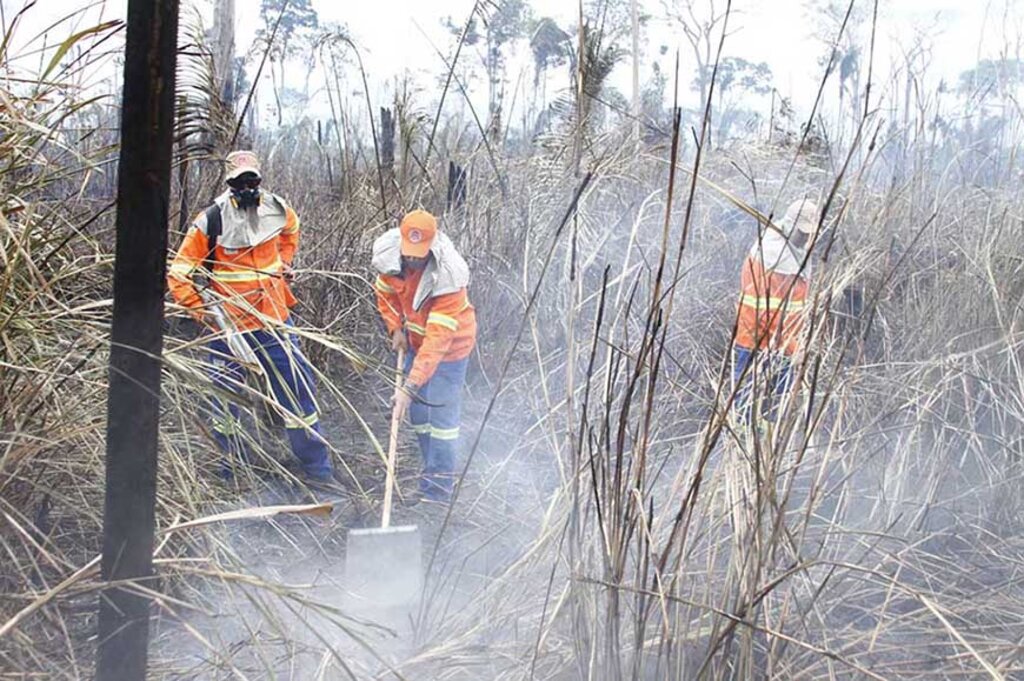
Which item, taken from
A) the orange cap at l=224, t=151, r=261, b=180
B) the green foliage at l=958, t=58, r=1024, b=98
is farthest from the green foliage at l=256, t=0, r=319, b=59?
the green foliage at l=958, t=58, r=1024, b=98

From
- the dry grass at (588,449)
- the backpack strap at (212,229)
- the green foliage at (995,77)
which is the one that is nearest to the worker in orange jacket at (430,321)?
the dry grass at (588,449)

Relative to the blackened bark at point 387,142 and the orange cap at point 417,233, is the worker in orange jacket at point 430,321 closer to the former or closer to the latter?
the orange cap at point 417,233

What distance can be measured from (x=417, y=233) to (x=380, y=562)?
1660 millimetres

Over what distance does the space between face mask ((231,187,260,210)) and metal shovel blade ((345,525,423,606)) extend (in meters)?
1.94

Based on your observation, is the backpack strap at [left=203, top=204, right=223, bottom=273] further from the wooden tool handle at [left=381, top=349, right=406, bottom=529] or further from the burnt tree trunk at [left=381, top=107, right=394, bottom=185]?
the burnt tree trunk at [left=381, top=107, right=394, bottom=185]

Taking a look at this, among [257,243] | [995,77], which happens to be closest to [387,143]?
[257,243]

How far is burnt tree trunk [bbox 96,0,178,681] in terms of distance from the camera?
1123 mm

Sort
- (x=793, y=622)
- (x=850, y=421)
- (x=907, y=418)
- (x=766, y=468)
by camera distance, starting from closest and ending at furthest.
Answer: (x=766, y=468) < (x=793, y=622) < (x=850, y=421) < (x=907, y=418)

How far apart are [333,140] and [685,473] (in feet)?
19.0

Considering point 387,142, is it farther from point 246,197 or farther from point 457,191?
point 246,197

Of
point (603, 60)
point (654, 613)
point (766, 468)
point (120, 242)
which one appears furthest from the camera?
point (603, 60)

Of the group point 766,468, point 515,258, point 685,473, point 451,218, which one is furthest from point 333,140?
point 766,468

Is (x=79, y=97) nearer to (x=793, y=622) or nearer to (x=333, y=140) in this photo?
(x=793, y=622)

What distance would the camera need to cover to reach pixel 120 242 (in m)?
1.17
